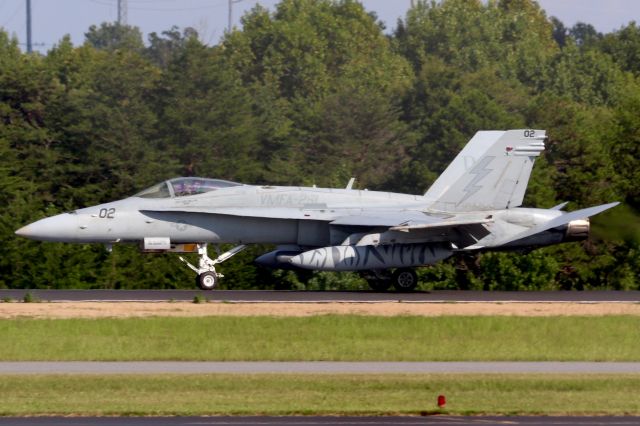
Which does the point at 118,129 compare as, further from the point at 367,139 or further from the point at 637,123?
the point at 637,123

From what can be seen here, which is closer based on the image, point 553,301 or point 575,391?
point 575,391

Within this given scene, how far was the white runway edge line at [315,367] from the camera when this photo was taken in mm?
16594

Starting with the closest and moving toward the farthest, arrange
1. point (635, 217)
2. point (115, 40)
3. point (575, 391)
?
point (575, 391)
point (635, 217)
point (115, 40)

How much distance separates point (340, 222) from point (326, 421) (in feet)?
49.5

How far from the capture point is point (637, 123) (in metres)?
39.3

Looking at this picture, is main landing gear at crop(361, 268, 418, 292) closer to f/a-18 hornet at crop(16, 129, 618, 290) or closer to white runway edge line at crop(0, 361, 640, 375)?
f/a-18 hornet at crop(16, 129, 618, 290)

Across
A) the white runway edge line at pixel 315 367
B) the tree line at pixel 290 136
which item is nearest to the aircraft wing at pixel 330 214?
the tree line at pixel 290 136

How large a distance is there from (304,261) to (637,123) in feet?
53.5

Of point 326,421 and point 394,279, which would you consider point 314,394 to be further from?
point 394,279

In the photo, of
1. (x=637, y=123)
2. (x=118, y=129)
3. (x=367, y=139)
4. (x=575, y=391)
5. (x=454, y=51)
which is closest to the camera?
(x=575, y=391)

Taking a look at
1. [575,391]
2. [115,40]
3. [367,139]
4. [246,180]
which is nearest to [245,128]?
[246,180]

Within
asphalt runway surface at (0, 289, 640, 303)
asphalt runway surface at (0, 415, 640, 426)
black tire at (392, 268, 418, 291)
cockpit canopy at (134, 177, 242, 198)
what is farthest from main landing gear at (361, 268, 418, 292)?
asphalt runway surface at (0, 415, 640, 426)

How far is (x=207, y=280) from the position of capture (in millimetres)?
28156

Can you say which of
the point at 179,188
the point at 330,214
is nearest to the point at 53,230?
the point at 179,188
